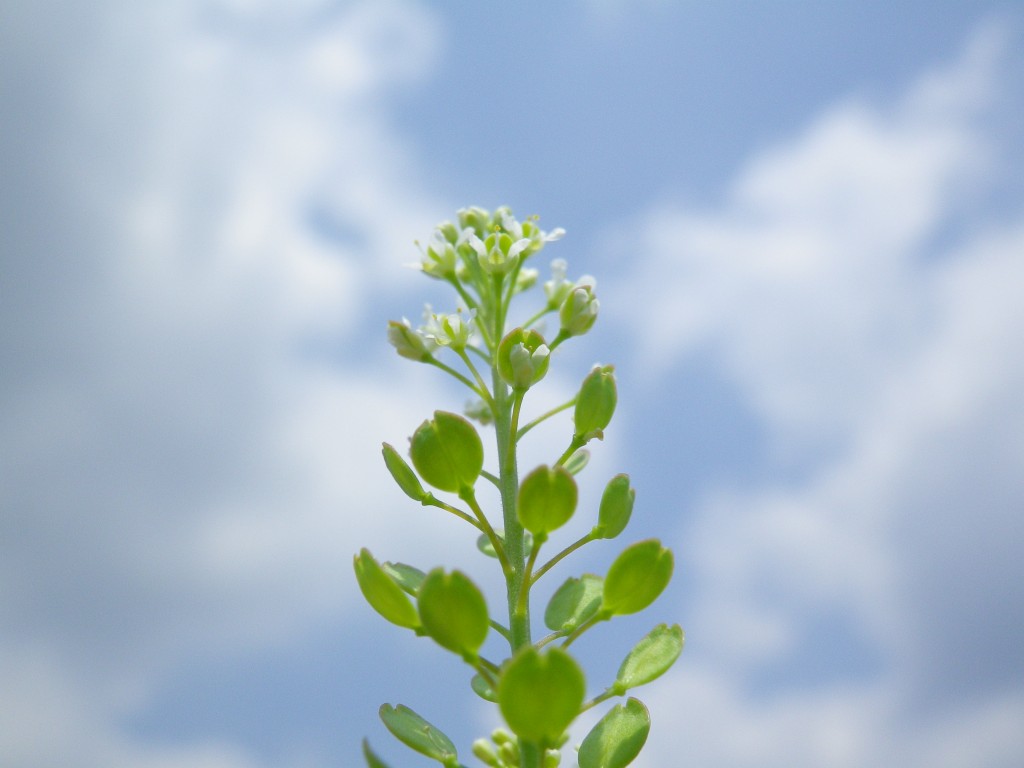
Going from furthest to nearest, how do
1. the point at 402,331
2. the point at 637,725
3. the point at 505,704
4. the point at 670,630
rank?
the point at 402,331 → the point at 670,630 → the point at 637,725 → the point at 505,704

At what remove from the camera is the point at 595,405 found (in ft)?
10.8

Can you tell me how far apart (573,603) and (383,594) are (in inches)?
30.2

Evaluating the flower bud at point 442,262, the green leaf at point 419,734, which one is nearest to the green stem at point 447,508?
the green leaf at point 419,734

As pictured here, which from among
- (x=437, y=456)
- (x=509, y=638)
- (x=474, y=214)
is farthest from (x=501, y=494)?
(x=474, y=214)

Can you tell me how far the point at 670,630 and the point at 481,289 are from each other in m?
1.76

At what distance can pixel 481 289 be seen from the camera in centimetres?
395

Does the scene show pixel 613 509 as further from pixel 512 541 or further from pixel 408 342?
pixel 408 342

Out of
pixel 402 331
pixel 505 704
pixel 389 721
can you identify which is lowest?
pixel 505 704

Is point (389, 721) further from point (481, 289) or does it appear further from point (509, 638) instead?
point (481, 289)

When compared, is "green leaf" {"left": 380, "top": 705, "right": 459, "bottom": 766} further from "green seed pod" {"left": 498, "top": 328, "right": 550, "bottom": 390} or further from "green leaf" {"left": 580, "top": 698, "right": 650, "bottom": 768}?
"green seed pod" {"left": 498, "top": 328, "right": 550, "bottom": 390}

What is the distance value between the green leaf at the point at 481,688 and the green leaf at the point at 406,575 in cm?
38

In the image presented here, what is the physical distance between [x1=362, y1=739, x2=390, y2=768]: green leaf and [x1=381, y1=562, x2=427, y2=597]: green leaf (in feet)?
2.43

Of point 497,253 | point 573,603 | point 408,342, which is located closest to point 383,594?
point 573,603

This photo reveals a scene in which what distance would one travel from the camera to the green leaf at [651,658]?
9.71 feet
